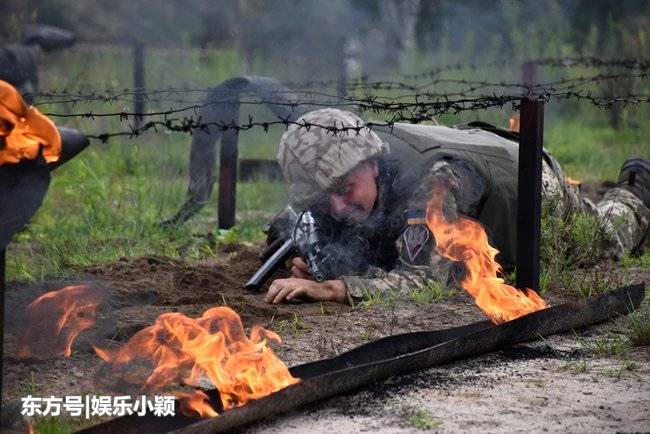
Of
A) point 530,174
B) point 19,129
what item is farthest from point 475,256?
point 19,129

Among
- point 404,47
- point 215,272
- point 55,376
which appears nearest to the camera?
point 55,376

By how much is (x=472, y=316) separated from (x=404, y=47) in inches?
584

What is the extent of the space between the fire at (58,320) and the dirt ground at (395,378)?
60mm

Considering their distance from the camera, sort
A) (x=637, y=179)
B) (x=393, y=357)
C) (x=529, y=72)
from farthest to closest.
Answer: (x=529, y=72) → (x=637, y=179) → (x=393, y=357)

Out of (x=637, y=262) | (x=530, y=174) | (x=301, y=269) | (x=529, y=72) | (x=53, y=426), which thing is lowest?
(x=53, y=426)

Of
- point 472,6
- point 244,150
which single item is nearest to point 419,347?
point 244,150

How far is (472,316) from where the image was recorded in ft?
18.6

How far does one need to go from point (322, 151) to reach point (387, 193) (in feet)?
1.70

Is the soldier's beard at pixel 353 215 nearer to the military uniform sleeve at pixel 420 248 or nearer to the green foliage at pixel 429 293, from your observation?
the military uniform sleeve at pixel 420 248

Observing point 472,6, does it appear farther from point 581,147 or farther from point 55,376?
point 55,376

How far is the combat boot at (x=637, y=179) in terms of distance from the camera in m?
8.35

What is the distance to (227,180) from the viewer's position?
334 inches

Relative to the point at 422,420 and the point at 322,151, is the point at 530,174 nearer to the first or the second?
the point at 322,151

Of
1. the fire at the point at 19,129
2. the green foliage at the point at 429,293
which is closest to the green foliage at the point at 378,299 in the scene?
the green foliage at the point at 429,293
